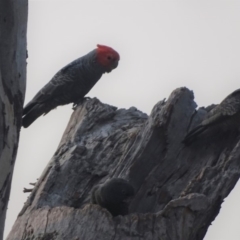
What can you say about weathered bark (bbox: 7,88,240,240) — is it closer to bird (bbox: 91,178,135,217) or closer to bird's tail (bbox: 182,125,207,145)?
bird's tail (bbox: 182,125,207,145)

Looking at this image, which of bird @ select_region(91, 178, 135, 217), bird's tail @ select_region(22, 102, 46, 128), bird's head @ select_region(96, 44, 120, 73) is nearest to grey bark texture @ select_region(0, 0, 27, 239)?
bird @ select_region(91, 178, 135, 217)

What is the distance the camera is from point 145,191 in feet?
22.6

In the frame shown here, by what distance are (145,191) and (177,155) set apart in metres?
0.49

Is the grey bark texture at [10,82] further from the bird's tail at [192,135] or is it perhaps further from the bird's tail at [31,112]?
the bird's tail at [31,112]

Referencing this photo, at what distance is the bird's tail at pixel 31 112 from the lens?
950 cm

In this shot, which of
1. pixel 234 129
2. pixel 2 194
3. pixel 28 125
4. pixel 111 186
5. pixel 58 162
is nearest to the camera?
pixel 2 194

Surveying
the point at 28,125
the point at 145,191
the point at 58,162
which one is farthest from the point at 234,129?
the point at 28,125

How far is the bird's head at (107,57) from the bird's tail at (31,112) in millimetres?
1239

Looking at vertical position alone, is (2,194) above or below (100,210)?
below

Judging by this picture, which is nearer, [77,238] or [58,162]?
[77,238]

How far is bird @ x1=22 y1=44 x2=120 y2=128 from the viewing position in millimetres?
9766

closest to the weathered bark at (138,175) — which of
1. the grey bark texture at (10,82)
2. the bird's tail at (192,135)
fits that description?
the bird's tail at (192,135)

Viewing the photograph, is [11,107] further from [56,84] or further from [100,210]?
[56,84]

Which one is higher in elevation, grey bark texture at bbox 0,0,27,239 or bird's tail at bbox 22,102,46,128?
bird's tail at bbox 22,102,46,128
